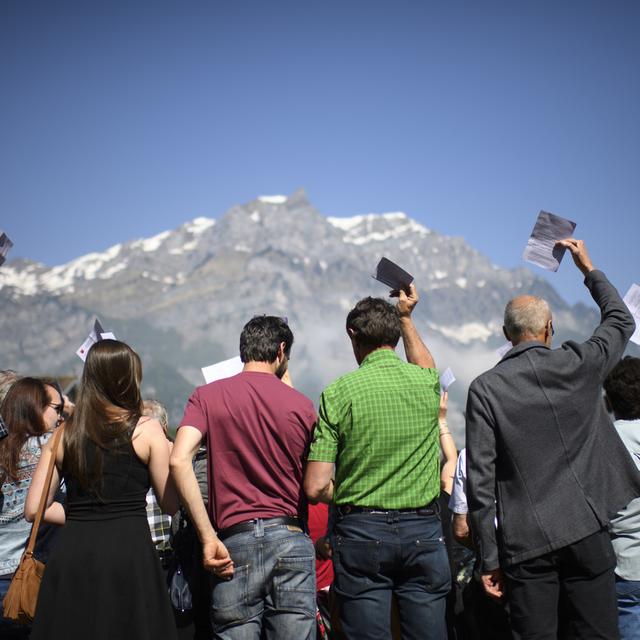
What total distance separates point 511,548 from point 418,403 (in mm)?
923

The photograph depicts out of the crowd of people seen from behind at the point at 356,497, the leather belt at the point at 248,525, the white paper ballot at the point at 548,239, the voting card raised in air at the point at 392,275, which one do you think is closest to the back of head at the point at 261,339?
the crowd of people seen from behind at the point at 356,497

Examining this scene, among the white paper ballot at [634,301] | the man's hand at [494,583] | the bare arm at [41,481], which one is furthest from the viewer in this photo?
the white paper ballot at [634,301]

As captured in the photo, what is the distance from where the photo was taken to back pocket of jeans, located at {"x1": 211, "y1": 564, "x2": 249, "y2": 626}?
407 cm

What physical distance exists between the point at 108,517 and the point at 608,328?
289cm

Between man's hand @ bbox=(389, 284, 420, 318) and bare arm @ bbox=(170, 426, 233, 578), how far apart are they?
5.32ft

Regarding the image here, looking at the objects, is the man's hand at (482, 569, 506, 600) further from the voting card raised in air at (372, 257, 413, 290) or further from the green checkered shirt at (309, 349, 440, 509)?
the voting card raised in air at (372, 257, 413, 290)

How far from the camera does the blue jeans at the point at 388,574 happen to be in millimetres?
4141

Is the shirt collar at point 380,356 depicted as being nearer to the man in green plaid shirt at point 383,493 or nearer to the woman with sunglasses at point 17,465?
the man in green plaid shirt at point 383,493

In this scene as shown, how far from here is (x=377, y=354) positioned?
4508 mm

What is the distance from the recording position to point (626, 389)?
4.86m

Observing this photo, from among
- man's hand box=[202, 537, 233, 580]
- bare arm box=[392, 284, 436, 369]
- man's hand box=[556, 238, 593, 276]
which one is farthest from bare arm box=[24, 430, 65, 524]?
man's hand box=[556, 238, 593, 276]

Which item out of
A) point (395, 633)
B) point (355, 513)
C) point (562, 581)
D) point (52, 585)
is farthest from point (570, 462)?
→ point (52, 585)

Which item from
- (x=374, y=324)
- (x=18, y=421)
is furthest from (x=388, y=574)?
(x=18, y=421)

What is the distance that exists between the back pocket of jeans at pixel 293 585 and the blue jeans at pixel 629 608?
1.87m
